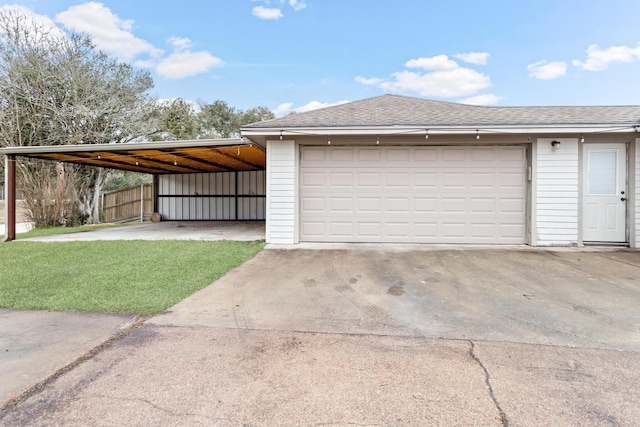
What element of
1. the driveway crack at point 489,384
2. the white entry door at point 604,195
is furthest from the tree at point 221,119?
the driveway crack at point 489,384

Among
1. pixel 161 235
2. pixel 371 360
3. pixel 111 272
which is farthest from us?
pixel 161 235

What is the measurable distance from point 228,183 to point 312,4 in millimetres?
8021

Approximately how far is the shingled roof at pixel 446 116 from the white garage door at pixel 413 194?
62 cm

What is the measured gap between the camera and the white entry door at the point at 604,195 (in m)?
7.11

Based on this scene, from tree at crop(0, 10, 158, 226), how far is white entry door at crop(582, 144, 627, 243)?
16159 millimetres

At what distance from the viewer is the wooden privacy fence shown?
54.1 feet

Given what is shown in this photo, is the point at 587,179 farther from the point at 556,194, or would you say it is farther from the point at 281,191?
the point at 281,191

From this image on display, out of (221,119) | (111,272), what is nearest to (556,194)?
(111,272)

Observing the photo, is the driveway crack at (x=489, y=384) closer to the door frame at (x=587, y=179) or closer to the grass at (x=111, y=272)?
the grass at (x=111, y=272)

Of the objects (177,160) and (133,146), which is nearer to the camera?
(133,146)

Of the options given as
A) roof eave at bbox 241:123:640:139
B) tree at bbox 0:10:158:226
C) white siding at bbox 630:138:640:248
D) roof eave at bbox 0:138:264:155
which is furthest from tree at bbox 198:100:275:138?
white siding at bbox 630:138:640:248

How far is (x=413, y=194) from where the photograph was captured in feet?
24.5

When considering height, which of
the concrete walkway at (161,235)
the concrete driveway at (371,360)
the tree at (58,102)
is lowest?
the concrete driveway at (371,360)

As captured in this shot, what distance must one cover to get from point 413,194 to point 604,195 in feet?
12.8
